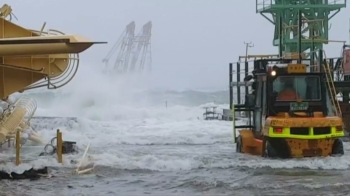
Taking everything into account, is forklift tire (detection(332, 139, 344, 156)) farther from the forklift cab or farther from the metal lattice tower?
the metal lattice tower

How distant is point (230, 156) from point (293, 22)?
22661 millimetres

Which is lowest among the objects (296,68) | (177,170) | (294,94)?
(177,170)

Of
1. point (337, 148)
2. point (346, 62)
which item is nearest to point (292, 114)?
point (337, 148)

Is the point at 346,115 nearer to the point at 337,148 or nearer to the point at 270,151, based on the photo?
the point at 337,148

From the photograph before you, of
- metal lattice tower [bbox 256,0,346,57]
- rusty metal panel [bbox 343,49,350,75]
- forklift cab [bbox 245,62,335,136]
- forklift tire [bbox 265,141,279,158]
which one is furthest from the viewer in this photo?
metal lattice tower [bbox 256,0,346,57]

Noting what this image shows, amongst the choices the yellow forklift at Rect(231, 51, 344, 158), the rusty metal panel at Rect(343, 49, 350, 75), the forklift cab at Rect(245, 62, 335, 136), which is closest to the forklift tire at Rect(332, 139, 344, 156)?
the yellow forklift at Rect(231, 51, 344, 158)

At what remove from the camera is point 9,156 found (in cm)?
1769

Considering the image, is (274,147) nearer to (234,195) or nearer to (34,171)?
(234,195)

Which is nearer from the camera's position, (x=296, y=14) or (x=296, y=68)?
(x=296, y=68)

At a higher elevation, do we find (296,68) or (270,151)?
(296,68)

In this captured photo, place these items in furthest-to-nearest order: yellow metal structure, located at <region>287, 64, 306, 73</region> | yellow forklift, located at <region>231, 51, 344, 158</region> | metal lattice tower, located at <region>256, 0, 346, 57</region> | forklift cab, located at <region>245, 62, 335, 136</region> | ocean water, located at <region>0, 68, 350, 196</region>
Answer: metal lattice tower, located at <region>256, 0, 346, 57</region> → yellow metal structure, located at <region>287, 64, 306, 73</region> → forklift cab, located at <region>245, 62, 335, 136</region> → yellow forklift, located at <region>231, 51, 344, 158</region> → ocean water, located at <region>0, 68, 350, 196</region>

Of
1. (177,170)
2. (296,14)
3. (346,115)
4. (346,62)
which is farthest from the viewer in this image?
(296,14)

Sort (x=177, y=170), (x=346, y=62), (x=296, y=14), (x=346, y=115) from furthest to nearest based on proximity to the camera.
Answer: (x=296, y=14) → (x=346, y=62) → (x=346, y=115) → (x=177, y=170)

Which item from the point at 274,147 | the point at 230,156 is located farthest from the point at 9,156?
the point at 274,147
